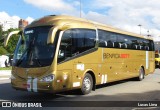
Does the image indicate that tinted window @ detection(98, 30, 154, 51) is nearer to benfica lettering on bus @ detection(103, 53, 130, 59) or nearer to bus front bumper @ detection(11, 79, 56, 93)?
benfica lettering on bus @ detection(103, 53, 130, 59)

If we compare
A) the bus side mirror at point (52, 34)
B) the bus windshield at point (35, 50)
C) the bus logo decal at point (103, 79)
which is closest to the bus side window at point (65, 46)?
the bus windshield at point (35, 50)

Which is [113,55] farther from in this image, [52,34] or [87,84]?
→ [52,34]

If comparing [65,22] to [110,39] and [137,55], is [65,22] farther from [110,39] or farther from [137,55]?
[137,55]

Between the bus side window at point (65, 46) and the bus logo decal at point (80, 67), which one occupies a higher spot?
the bus side window at point (65, 46)

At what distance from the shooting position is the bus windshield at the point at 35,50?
39.9 ft

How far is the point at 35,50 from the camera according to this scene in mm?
12344

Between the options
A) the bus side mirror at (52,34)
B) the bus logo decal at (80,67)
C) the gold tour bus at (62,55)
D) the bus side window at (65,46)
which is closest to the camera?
the bus side mirror at (52,34)

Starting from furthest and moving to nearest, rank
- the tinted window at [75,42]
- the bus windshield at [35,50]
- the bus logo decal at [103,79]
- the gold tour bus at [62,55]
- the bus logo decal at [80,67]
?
1. the bus logo decal at [103,79]
2. the bus logo decal at [80,67]
3. the tinted window at [75,42]
4. the bus windshield at [35,50]
5. the gold tour bus at [62,55]

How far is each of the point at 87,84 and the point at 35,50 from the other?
3035 mm

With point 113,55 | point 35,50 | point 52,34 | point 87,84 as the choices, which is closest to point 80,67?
point 87,84

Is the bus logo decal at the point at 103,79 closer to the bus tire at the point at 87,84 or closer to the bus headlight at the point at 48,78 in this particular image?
the bus tire at the point at 87,84

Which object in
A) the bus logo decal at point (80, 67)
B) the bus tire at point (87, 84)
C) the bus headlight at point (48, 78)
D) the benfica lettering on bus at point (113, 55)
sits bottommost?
the bus tire at point (87, 84)

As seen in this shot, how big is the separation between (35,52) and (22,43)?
1036 mm

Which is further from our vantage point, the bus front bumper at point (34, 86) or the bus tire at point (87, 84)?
the bus tire at point (87, 84)
